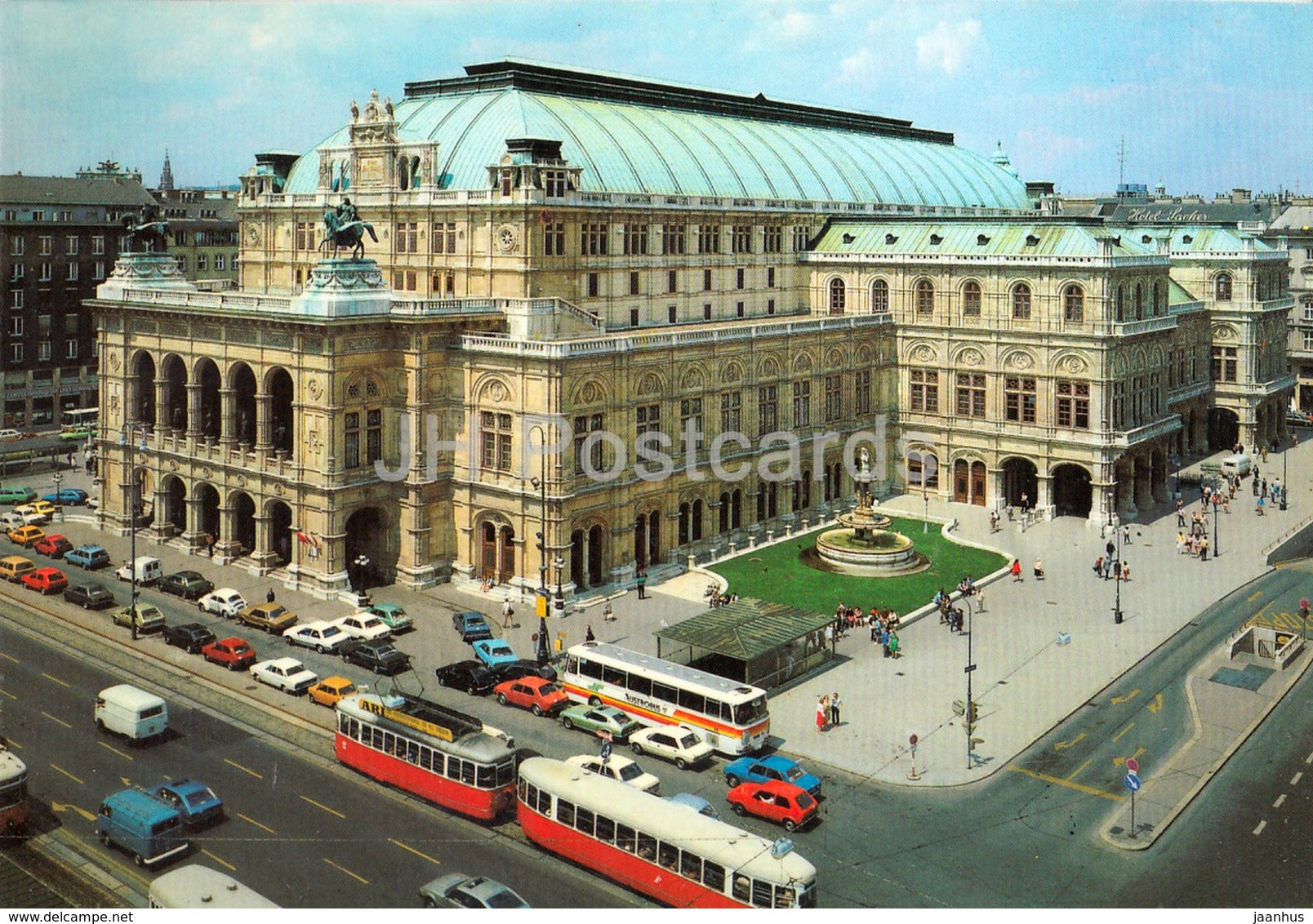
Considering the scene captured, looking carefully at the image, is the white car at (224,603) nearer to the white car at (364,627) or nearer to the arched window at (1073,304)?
the white car at (364,627)

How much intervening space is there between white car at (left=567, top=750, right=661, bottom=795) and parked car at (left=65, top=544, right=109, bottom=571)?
49.4 metres

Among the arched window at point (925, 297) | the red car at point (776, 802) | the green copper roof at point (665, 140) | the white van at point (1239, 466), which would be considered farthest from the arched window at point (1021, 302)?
the red car at point (776, 802)

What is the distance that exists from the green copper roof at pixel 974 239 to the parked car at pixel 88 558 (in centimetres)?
6368

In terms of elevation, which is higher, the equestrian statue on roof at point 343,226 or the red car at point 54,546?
the equestrian statue on roof at point 343,226

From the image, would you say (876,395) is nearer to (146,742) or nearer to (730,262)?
(730,262)

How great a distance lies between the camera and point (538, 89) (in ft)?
323

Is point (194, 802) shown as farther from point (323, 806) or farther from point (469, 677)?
point (469, 677)

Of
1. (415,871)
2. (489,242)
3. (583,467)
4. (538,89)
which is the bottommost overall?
(415,871)

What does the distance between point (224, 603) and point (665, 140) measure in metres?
52.3

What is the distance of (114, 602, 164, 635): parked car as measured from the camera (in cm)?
7119

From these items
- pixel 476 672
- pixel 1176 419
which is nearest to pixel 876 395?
pixel 1176 419

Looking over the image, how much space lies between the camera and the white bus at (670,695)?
54906 mm

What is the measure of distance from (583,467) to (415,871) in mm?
38225

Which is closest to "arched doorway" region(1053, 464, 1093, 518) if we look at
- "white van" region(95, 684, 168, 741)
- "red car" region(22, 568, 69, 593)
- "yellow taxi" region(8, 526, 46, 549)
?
"white van" region(95, 684, 168, 741)
